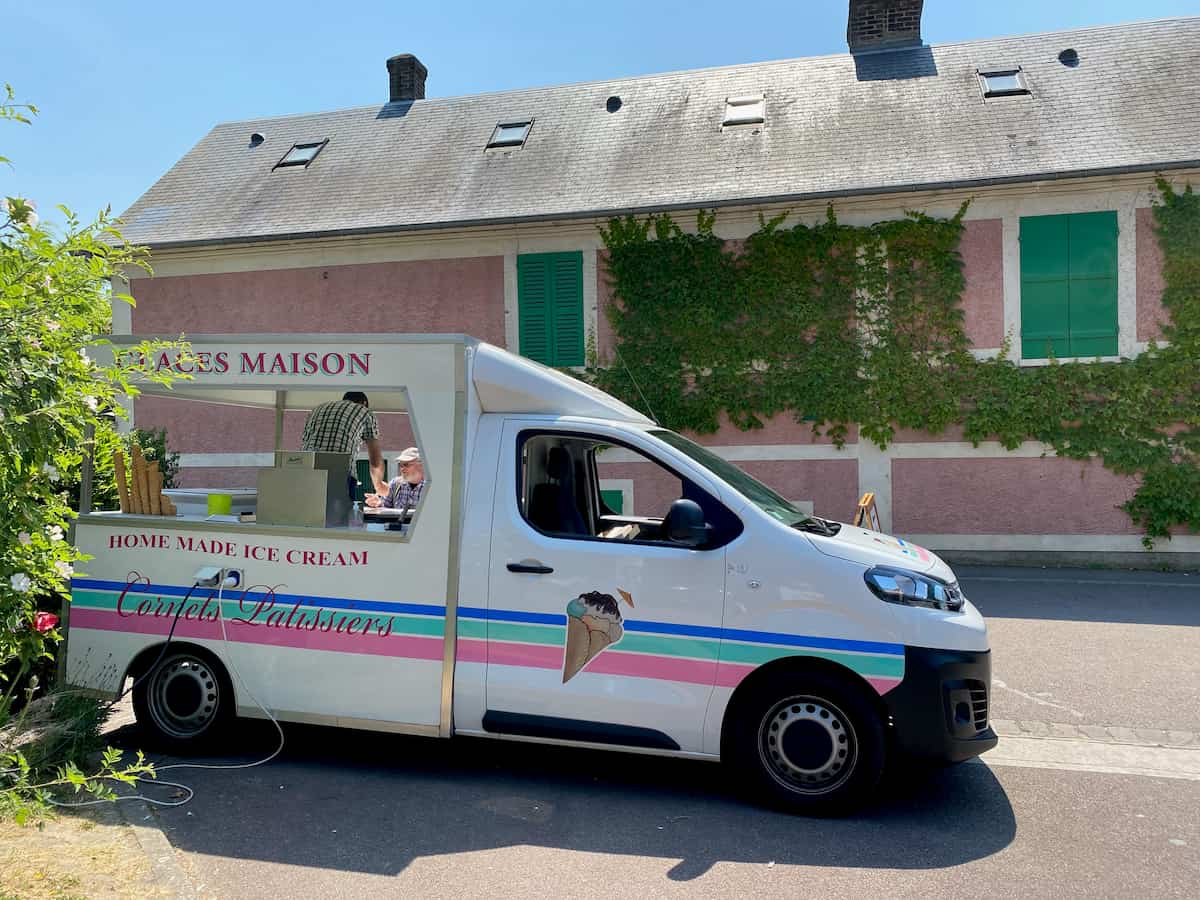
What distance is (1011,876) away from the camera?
144 inches

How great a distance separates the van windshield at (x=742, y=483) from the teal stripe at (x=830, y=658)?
2.21ft

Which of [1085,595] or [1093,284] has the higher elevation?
[1093,284]

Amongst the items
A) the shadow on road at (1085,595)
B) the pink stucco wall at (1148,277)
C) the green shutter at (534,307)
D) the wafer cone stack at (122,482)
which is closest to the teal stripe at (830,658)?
the wafer cone stack at (122,482)

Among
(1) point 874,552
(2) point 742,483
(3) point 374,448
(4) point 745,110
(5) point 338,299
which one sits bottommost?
(1) point 874,552

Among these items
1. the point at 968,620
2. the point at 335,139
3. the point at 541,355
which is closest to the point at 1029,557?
the point at 541,355

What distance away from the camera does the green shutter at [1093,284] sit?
1214 centimetres

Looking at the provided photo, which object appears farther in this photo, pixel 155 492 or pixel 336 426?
pixel 336 426

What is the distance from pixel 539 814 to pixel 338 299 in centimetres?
1193

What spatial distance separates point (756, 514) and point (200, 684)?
127 inches

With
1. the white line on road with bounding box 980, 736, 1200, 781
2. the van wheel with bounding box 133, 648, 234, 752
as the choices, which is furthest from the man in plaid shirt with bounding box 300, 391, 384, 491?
the white line on road with bounding box 980, 736, 1200, 781

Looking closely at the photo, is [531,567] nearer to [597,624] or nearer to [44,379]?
[597,624]

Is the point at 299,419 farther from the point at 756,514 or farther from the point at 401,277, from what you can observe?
the point at 401,277

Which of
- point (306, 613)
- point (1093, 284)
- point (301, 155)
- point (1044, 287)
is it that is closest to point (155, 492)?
point (306, 613)

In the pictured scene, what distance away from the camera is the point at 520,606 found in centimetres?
453
